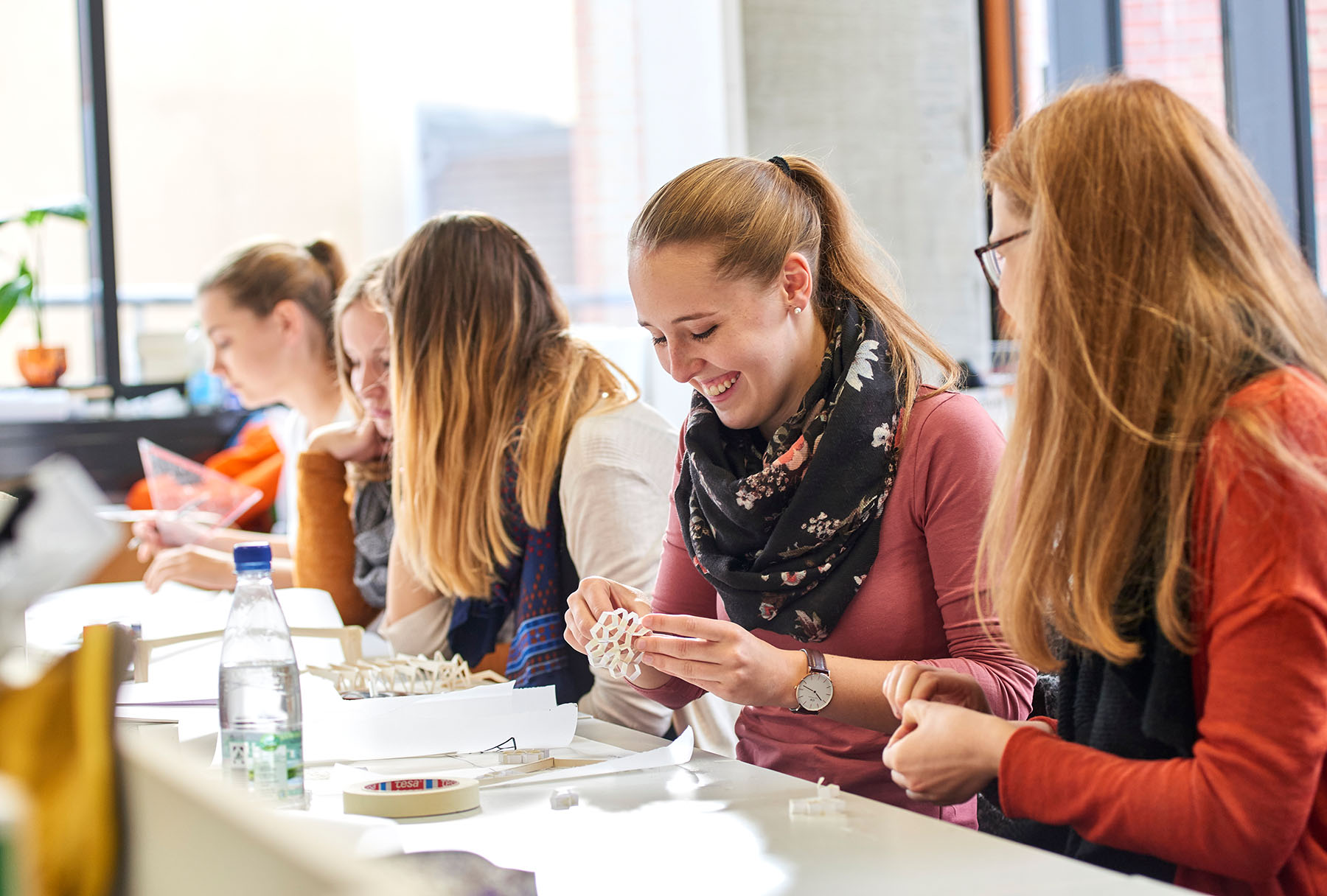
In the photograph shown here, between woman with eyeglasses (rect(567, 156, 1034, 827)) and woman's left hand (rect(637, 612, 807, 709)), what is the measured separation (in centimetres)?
2

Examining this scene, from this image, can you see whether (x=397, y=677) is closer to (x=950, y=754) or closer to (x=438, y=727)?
(x=438, y=727)

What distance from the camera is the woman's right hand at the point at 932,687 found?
1.17 m

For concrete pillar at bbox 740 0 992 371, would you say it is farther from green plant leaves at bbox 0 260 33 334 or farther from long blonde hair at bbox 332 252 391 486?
green plant leaves at bbox 0 260 33 334

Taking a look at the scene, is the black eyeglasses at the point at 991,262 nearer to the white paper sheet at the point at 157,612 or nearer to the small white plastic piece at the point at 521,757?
the small white plastic piece at the point at 521,757

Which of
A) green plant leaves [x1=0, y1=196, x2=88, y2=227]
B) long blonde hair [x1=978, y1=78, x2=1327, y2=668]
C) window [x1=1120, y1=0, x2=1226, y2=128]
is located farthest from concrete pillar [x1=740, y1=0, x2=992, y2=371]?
long blonde hair [x1=978, y1=78, x2=1327, y2=668]

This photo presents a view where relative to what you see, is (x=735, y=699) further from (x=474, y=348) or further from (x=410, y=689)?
(x=474, y=348)

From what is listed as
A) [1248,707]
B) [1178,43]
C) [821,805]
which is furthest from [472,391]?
[1178,43]

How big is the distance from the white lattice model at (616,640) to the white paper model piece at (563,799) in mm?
185

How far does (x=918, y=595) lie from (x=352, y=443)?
1346mm

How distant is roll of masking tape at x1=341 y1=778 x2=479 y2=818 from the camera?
110 cm

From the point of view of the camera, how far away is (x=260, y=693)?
120cm

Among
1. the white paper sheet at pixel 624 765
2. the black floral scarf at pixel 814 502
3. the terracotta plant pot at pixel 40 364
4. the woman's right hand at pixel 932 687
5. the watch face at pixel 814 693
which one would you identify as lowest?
the white paper sheet at pixel 624 765

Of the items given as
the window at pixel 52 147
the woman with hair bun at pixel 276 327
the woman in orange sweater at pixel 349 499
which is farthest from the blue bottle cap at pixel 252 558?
the window at pixel 52 147

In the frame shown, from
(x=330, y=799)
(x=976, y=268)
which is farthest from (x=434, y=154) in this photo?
(x=330, y=799)
